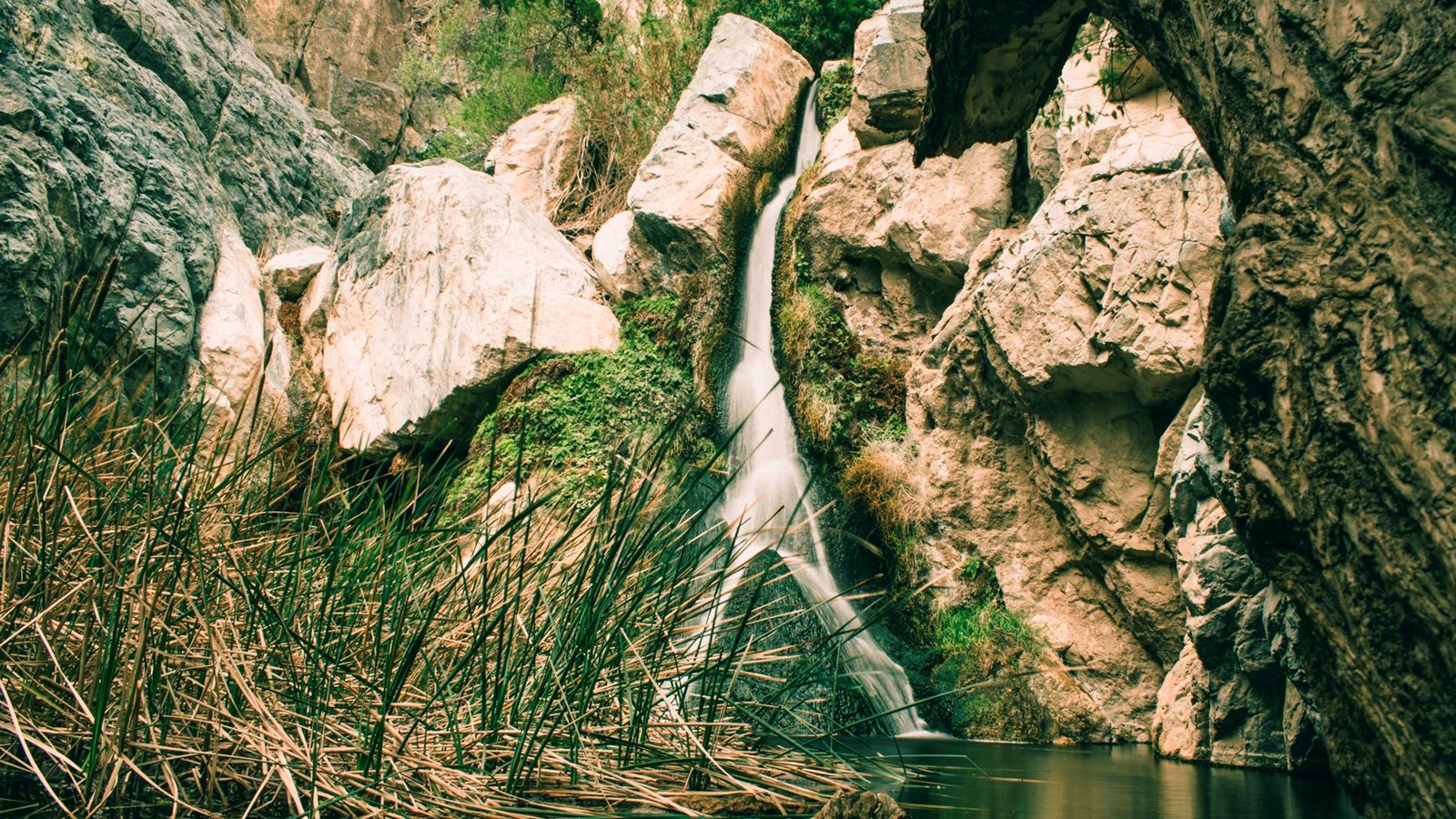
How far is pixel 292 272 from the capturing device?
11.7 m

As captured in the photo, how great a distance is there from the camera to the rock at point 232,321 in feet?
32.0

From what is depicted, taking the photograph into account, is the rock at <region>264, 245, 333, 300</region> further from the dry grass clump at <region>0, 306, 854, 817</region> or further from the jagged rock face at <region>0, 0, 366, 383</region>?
the dry grass clump at <region>0, 306, 854, 817</region>

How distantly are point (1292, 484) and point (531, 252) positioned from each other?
945 centimetres

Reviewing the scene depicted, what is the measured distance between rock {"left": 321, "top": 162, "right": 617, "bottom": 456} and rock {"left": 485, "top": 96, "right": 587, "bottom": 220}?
88.5 inches

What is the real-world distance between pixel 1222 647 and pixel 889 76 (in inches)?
256

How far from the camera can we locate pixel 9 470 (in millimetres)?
2039

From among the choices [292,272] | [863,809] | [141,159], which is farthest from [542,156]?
[863,809]

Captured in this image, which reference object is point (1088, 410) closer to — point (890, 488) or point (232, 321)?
point (890, 488)

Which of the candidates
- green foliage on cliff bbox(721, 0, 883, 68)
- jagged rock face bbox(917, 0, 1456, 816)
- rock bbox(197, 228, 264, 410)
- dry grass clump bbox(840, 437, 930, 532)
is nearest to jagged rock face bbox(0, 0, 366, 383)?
rock bbox(197, 228, 264, 410)

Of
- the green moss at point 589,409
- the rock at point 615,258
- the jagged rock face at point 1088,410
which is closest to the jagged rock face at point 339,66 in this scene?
the rock at point 615,258

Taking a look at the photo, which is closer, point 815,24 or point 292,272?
point 292,272

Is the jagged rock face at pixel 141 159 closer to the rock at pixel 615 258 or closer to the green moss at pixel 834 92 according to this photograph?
the rock at pixel 615 258

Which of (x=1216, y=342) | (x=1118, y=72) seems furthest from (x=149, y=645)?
(x=1118, y=72)

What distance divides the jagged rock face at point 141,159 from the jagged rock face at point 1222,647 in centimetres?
625
